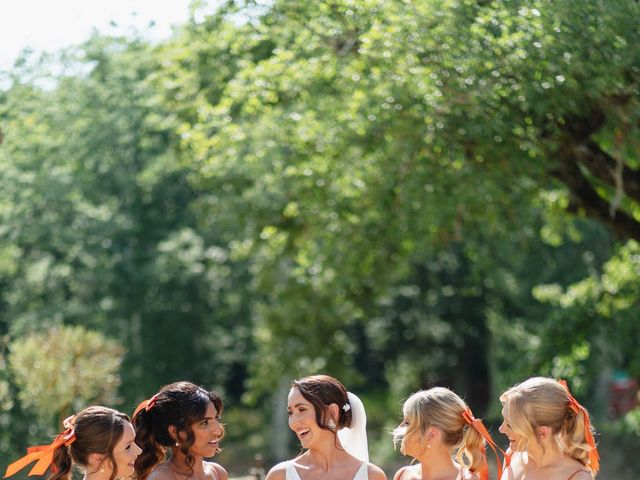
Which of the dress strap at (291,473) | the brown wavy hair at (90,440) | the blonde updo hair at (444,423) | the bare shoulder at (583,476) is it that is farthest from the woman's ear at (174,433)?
the bare shoulder at (583,476)

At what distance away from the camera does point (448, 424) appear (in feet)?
17.8

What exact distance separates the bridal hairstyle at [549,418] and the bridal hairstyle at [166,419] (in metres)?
1.48

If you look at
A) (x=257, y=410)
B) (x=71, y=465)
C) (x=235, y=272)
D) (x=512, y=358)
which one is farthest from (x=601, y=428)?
Result: (x=71, y=465)

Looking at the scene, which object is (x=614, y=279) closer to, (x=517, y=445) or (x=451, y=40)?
(x=451, y=40)

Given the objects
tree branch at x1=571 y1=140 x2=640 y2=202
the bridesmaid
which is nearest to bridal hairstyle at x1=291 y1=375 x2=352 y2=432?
the bridesmaid

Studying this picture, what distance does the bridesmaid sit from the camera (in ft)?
18.0

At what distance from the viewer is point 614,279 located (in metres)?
16.7

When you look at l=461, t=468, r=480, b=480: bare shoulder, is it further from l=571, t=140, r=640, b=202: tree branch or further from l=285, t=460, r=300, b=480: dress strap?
l=571, t=140, r=640, b=202: tree branch

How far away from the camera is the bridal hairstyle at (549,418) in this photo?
17.2 feet

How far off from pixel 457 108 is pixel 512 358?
7.23 m

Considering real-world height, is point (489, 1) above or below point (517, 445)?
below

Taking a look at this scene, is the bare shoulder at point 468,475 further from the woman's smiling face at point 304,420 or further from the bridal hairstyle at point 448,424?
the woman's smiling face at point 304,420

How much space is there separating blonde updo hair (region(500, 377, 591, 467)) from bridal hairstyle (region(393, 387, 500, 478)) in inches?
8.3

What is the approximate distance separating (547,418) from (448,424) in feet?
1.56
